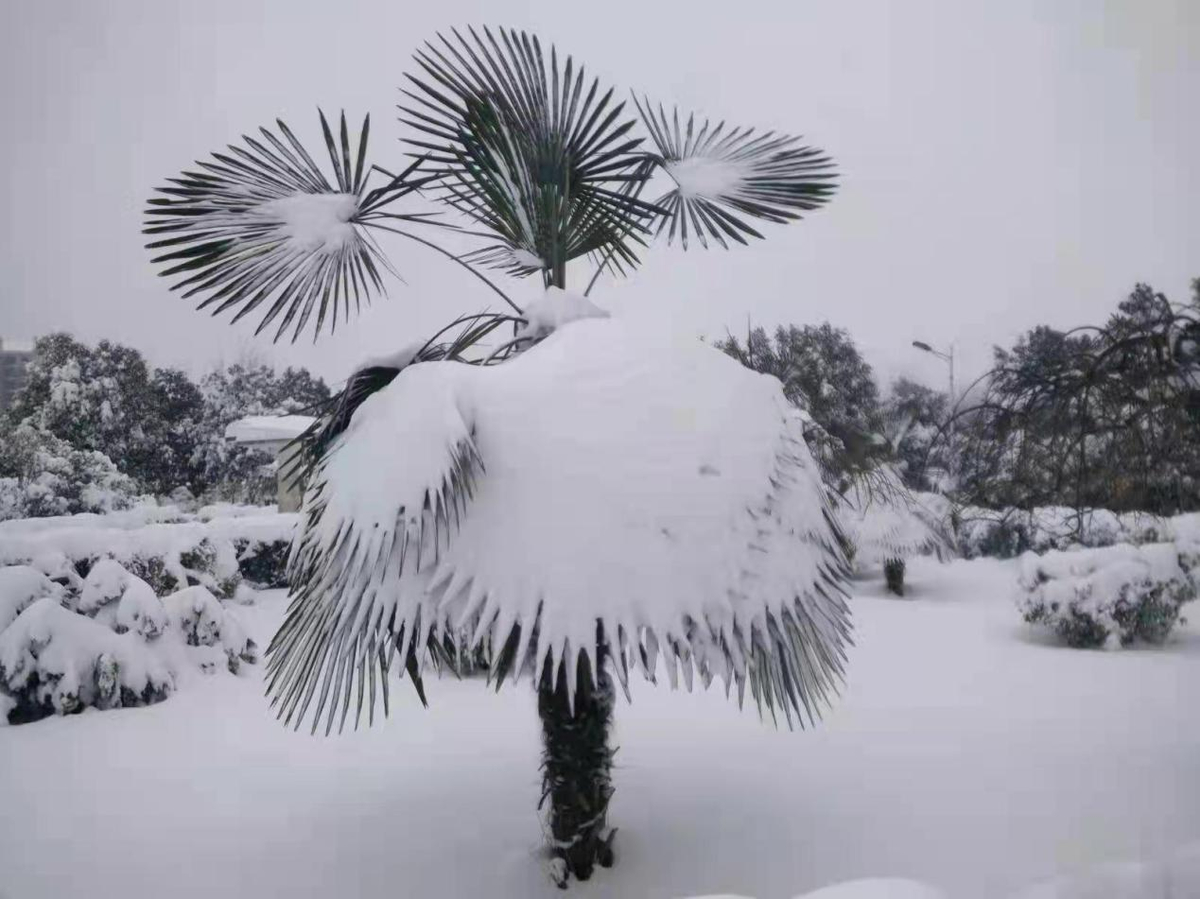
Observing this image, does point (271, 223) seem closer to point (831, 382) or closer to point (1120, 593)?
point (1120, 593)

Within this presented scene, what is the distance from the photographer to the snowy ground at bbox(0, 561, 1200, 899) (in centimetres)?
202

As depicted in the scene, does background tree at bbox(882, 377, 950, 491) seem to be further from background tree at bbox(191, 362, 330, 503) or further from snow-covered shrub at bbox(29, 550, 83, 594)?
snow-covered shrub at bbox(29, 550, 83, 594)

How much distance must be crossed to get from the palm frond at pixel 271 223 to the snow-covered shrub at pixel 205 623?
2772mm

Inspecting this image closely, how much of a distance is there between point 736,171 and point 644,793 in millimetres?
2200

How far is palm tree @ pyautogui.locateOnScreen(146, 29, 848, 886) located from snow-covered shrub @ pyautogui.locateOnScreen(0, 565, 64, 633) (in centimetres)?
243

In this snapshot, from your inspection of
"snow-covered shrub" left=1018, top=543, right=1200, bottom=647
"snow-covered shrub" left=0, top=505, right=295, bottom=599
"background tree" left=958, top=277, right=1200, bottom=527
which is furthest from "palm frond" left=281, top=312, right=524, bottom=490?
"snow-covered shrub" left=1018, top=543, right=1200, bottom=647

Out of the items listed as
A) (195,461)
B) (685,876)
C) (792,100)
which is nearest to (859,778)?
(685,876)

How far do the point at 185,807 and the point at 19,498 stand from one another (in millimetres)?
2355

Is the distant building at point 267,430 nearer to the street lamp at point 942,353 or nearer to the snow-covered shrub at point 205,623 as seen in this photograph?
the snow-covered shrub at point 205,623

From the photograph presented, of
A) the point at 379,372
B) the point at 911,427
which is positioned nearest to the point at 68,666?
the point at 379,372

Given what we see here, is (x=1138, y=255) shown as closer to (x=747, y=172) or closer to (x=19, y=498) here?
(x=747, y=172)

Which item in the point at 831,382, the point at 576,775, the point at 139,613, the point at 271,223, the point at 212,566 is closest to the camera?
the point at 271,223

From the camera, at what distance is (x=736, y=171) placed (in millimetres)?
2473

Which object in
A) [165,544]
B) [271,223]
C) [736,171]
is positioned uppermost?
[736,171]
